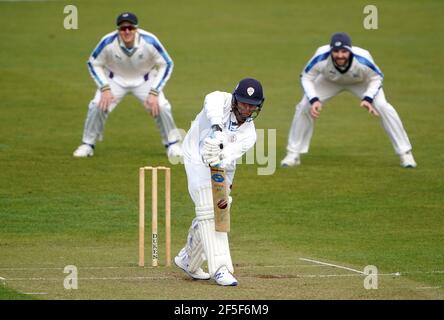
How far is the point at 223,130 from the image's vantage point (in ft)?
36.7

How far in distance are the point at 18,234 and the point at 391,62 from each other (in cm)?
1683

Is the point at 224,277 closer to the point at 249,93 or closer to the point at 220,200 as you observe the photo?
the point at 220,200

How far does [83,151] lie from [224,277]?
8.56m

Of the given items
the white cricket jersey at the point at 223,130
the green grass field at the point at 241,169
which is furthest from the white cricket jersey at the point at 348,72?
the white cricket jersey at the point at 223,130

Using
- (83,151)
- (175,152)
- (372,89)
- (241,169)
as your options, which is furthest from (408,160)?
(83,151)

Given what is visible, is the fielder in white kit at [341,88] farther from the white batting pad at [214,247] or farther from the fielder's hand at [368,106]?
the white batting pad at [214,247]

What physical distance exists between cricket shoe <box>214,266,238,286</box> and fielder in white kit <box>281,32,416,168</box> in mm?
7211

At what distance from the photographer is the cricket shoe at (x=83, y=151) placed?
1917 centimetres

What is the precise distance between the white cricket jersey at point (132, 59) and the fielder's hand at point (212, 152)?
7.91m

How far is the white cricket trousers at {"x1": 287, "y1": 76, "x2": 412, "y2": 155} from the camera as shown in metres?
18.4

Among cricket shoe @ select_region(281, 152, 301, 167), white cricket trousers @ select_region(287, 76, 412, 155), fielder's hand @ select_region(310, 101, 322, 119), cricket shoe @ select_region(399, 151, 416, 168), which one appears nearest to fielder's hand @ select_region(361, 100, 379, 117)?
white cricket trousers @ select_region(287, 76, 412, 155)

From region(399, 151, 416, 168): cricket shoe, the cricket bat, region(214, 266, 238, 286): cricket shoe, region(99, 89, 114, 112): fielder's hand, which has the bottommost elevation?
region(214, 266, 238, 286): cricket shoe

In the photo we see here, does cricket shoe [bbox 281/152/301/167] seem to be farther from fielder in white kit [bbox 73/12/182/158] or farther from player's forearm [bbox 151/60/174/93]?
player's forearm [bbox 151/60/174/93]

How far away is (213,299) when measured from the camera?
10.3 meters
